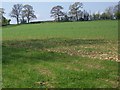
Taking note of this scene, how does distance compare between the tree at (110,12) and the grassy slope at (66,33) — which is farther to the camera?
the tree at (110,12)

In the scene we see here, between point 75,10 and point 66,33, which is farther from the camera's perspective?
point 75,10

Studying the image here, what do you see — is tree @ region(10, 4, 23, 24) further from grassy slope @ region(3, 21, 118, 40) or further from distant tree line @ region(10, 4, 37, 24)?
grassy slope @ region(3, 21, 118, 40)

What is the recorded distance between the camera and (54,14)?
5969 inches

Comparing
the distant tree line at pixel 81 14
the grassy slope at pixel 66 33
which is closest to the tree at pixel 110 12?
the distant tree line at pixel 81 14

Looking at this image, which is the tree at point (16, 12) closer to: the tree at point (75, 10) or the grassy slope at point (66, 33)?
the tree at point (75, 10)

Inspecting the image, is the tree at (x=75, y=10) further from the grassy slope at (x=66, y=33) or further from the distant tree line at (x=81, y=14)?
the grassy slope at (x=66, y=33)

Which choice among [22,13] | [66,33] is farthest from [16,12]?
[66,33]

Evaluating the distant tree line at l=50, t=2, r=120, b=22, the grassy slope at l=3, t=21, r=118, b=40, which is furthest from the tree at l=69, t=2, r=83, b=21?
the grassy slope at l=3, t=21, r=118, b=40

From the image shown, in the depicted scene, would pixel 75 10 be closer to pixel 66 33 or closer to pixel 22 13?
pixel 22 13

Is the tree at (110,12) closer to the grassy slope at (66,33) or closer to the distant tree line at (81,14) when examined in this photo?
the distant tree line at (81,14)

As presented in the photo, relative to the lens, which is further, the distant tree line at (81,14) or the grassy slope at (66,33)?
the distant tree line at (81,14)

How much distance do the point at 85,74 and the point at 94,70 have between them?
82 centimetres

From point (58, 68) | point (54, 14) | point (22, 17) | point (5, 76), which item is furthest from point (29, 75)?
point (54, 14)

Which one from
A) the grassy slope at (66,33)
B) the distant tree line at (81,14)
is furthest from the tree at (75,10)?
the grassy slope at (66,33)
